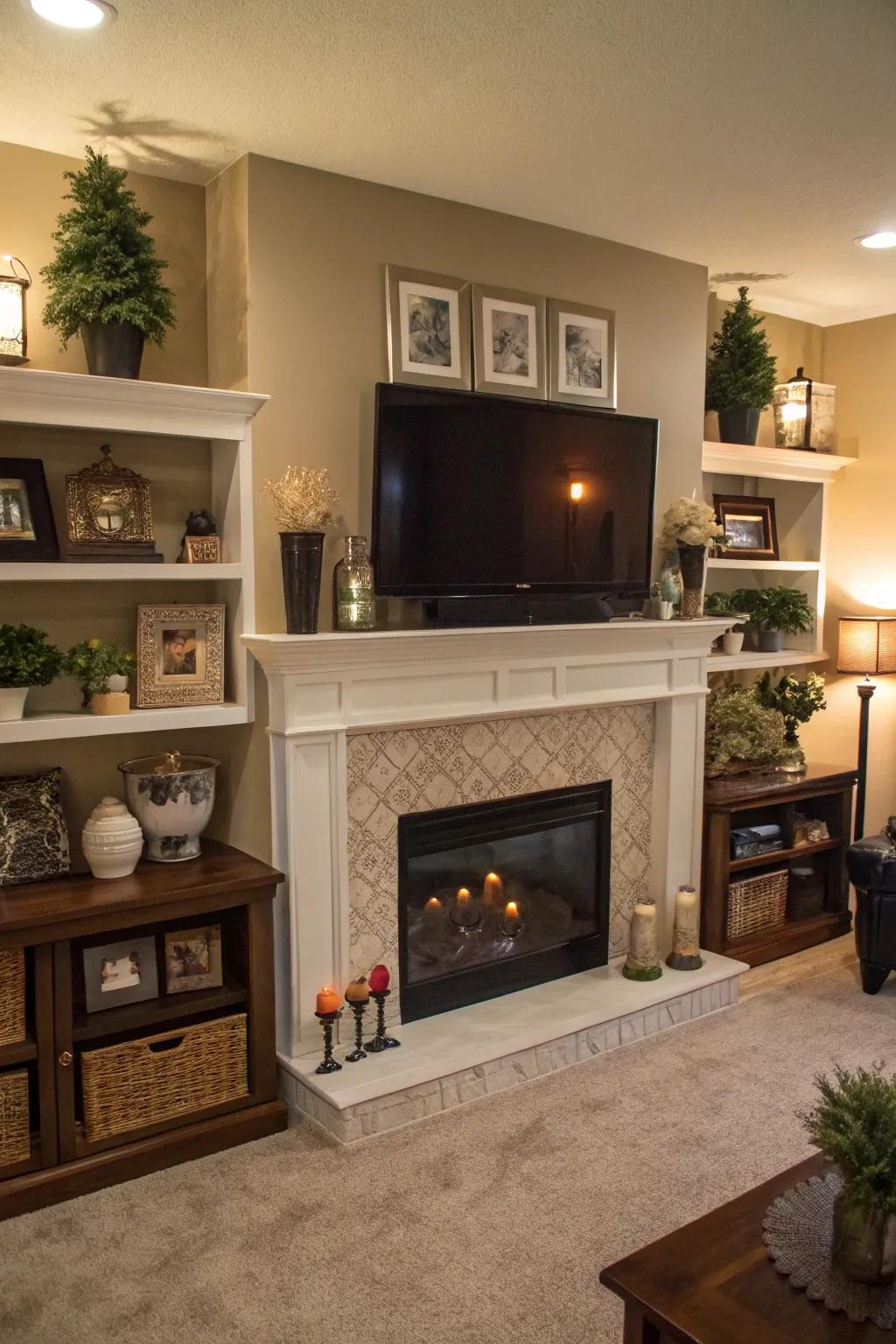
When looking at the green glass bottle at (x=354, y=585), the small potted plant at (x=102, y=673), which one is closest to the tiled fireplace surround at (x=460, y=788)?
the green glass bottle at (x=354, y=585)

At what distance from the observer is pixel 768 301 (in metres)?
4.68

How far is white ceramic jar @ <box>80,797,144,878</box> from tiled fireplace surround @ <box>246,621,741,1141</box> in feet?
1.36

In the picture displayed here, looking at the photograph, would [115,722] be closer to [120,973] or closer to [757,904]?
[120,973]

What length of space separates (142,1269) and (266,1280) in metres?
0.29

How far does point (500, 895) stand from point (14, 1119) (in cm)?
168

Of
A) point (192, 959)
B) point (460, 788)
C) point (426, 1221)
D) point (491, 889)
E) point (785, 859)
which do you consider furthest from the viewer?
point (785, 859)

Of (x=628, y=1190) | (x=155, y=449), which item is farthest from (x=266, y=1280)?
(x=155, y=449)

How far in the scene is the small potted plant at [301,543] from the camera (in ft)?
9.61

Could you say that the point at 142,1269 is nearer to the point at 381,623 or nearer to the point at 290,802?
the point at 290,802

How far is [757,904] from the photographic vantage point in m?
4.21

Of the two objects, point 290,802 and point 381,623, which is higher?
point 381,623

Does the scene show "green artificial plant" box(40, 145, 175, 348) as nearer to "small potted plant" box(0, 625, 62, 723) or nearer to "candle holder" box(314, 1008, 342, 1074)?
"small potted plant" box(0, 625, 62, 723)

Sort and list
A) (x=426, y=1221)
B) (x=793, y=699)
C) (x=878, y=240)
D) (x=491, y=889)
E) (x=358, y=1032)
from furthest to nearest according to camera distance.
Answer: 1. (x=793, y=699)
2. (x=878, y=240)
3. (x=491, y=889)
4. (x=358, y=1032)
5. (x=426, y=1221)

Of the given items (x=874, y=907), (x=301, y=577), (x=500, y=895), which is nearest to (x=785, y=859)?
(x=874, y=907)
